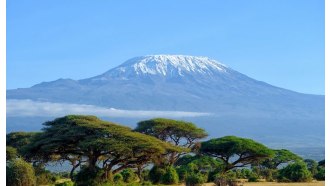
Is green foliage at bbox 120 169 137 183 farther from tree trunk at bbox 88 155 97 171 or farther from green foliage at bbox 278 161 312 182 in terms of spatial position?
green foliage at bbox 278 161 312 182

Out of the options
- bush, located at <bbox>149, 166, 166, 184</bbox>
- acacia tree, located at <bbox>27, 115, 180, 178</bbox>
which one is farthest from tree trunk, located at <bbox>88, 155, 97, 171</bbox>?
bush, located at <bbox>149, 166, 166, 184</bbox>

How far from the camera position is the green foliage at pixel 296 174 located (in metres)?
33.8

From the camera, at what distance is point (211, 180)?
34.2 metres

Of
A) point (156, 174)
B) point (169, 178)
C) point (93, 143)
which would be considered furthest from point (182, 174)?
point (93, 143)

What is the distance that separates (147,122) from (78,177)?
12126 mm

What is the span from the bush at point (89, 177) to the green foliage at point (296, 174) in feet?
44.9

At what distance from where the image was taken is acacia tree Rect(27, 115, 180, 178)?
23766 millimetres

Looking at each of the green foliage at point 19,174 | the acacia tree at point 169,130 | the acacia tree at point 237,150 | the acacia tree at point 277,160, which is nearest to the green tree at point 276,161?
the acacia tree at point 277,160

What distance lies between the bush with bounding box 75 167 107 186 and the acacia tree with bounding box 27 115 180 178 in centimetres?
21

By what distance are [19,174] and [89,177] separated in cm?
317

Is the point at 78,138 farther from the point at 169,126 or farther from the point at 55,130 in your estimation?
the point at 169,126

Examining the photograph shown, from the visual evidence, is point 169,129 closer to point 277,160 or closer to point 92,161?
point 92,161

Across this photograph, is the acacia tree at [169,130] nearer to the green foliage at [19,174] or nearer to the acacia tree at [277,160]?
the acacia tree at [277,160]
